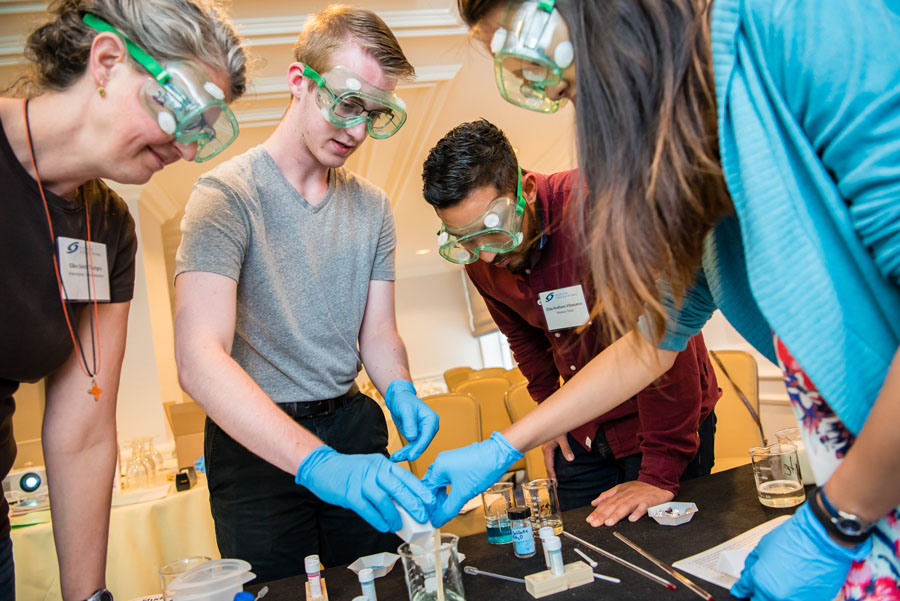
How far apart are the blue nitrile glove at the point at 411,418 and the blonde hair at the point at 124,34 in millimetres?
860

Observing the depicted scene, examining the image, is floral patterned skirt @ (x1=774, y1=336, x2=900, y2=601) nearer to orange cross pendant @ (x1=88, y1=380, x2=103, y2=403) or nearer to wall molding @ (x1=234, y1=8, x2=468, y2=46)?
orange cross pendant @ (x1=88, y1=380, x2=103, y2=403)

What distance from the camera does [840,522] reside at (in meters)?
0.70

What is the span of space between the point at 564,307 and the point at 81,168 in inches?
52.6

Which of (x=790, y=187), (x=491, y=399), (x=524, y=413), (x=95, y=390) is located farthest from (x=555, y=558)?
(x=491, y=399)

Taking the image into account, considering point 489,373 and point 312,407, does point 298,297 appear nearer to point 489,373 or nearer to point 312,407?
point 312,407

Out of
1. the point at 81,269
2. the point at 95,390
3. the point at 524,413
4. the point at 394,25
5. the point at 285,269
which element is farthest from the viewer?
the point at 394,25

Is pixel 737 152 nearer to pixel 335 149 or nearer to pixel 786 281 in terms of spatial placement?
pixel 786 281

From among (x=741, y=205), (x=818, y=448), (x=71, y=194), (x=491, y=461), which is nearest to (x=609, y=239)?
(x=741, y=205)

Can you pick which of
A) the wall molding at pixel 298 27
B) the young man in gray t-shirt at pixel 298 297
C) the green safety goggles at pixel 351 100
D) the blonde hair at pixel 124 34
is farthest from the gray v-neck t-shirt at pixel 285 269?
the wall molding at pixel 298 27

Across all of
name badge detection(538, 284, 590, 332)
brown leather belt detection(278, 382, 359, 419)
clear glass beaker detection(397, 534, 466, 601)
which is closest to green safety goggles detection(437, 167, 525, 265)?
name badge detection(538, 284, 590, 332)

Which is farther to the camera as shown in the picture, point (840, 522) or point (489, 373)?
point (489, 373)

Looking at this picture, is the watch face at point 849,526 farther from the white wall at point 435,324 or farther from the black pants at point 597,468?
the white wall at point 435,324

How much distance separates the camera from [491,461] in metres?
1.22

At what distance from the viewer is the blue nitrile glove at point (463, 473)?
1165 millimetres
